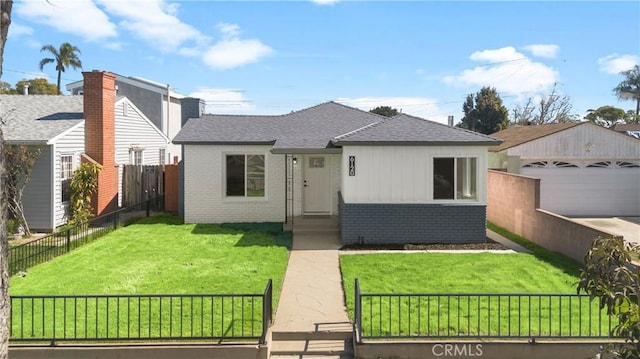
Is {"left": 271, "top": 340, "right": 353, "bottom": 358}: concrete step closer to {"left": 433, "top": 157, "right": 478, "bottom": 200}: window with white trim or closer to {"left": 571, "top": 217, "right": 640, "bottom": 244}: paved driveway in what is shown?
{"left": 433, "top": 157, "right": 478, "bottom": 200}: window with white trim

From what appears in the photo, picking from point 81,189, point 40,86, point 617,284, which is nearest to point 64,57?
point 40,86

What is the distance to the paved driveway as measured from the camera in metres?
16.8

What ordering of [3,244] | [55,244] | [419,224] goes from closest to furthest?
[3,244], [55,244], [419,224]

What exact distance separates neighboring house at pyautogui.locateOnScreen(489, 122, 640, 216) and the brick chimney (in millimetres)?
16890

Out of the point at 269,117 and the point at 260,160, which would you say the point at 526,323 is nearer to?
the point at 260,160

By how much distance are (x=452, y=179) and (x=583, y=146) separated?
36.0ft

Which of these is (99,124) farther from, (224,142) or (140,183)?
(224,142)

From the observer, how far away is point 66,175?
673 inches

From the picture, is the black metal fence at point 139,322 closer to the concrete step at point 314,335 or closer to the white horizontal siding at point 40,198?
the concrete step at point 314,335

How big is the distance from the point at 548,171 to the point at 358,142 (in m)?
12.1

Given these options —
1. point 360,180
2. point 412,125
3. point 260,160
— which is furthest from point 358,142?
point 260,160

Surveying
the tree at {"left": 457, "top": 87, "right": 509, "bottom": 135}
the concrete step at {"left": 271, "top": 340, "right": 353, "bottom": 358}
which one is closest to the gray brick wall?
the concrete step at {"left": 271, "top": 340, "right": 353, "bottom": 358}

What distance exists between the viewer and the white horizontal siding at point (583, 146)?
71.6 ft

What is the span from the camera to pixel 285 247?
13469 millimetres
